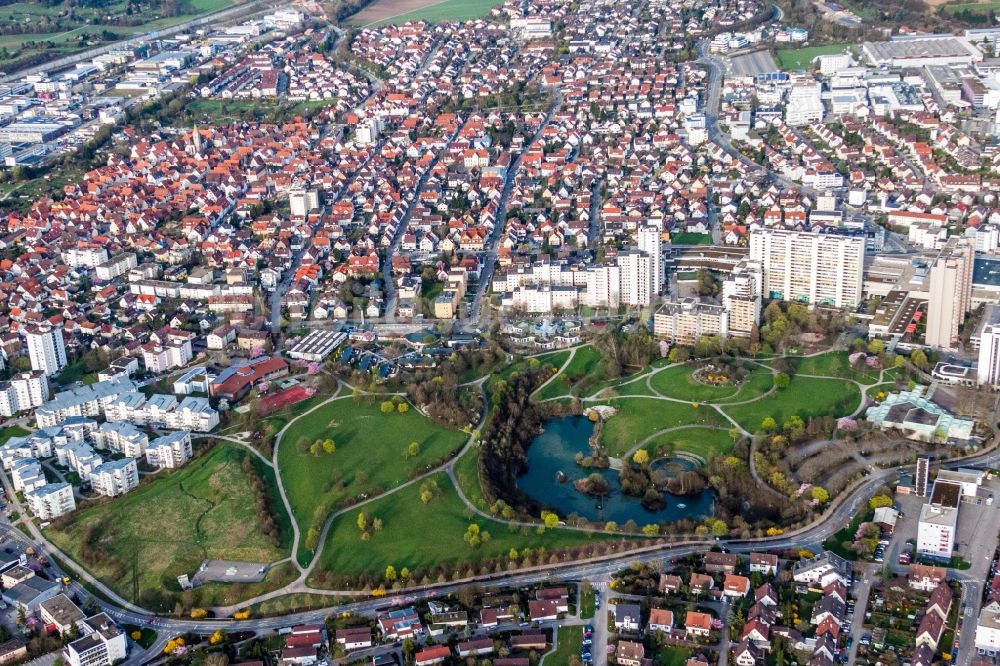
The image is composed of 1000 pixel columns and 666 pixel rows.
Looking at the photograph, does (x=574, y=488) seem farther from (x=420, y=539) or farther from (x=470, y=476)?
(x=420, y=539)

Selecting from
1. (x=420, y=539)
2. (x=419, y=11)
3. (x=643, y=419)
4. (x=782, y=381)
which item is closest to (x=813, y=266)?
(x=782, y=381)

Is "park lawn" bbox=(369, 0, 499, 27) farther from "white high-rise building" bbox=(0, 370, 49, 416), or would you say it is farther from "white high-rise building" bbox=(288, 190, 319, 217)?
"white high-rise building" bbox=(0, 370, 49, 416)

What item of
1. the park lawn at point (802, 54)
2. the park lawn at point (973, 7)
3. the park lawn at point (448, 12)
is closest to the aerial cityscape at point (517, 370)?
the park lawn at point (802, 54)

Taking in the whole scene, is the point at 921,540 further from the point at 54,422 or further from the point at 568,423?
the point at 54,422

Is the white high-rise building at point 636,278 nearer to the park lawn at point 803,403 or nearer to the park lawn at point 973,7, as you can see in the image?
the park lawn at point 803,403

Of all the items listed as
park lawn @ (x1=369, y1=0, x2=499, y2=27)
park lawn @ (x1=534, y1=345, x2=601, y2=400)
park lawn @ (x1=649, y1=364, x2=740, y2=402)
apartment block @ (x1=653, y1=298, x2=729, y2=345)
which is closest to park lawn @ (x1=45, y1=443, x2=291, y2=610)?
park lawn @ (x1=534, y1=345, x2=601, y2=400)

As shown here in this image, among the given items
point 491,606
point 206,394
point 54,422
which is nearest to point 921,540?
point 491,606
